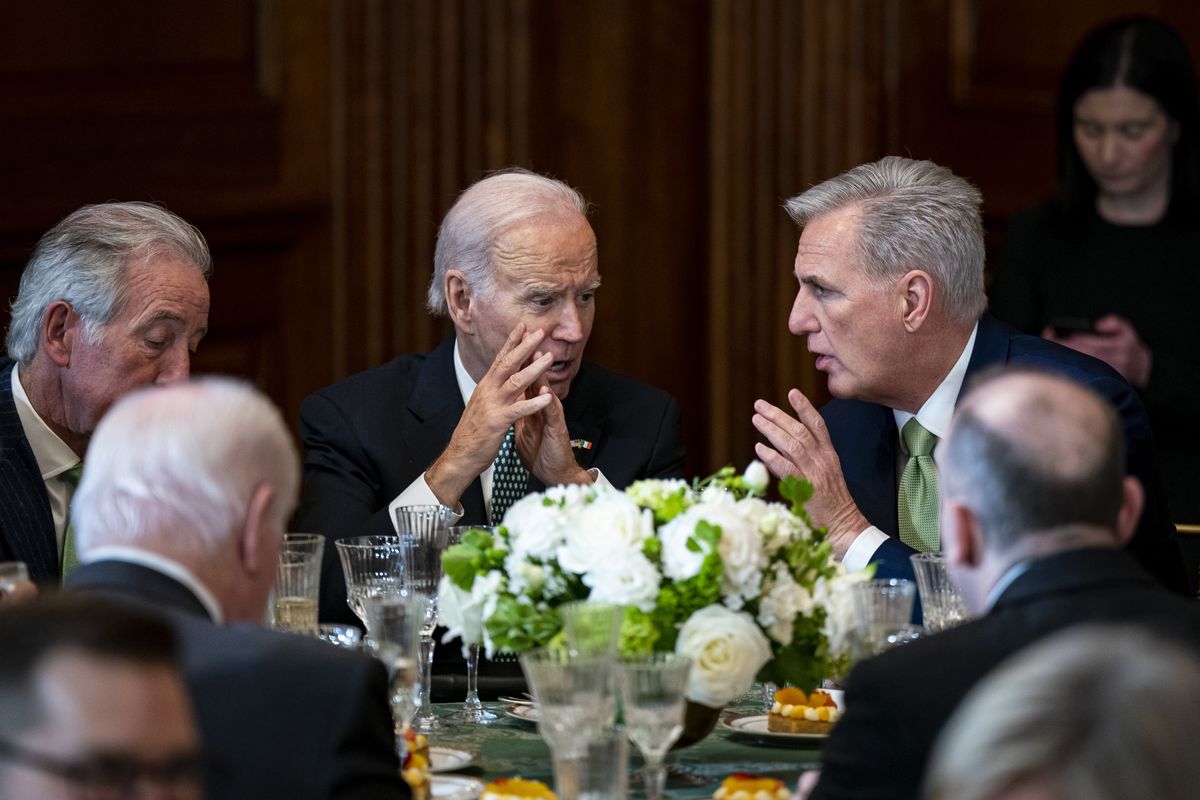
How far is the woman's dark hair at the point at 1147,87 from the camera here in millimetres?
4215

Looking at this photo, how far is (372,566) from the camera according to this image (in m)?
2.55

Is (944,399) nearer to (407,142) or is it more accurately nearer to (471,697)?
(471,697)

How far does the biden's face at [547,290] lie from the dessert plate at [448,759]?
4.19ft

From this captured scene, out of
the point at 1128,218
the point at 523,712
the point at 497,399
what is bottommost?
the point at 523,712

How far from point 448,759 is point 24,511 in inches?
42.8

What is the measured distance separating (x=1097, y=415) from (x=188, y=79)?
345cm

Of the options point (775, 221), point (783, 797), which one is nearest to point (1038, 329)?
point (775, 221)

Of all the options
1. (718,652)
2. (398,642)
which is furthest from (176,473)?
(718,652)

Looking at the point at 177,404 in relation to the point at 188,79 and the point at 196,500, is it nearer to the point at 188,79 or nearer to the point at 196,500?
the point at 196,500

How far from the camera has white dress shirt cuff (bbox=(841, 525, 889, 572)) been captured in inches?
119

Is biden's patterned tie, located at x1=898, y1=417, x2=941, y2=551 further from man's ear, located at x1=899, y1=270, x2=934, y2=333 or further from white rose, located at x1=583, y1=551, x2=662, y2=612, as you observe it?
white rose, located at x1=583, y1=551, x2=662, y2=612

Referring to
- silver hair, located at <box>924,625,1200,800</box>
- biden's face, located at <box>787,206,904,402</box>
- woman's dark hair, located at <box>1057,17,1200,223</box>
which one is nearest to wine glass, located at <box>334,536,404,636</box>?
biden's face, located at <box>787,206,904,402</box>

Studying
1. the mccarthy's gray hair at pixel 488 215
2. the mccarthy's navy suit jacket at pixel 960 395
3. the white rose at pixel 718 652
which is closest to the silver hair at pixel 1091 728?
the white rose at pixel 718 652

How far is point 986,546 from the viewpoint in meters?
1.85
